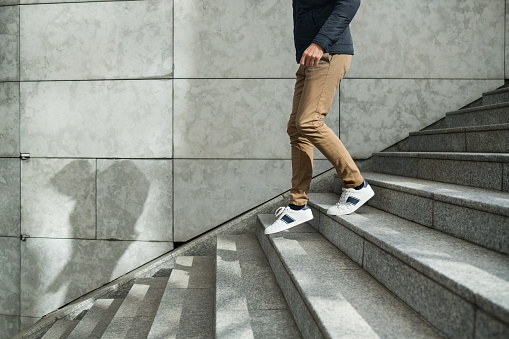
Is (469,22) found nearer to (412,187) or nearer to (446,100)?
(446,100)

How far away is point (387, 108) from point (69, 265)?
150 inches

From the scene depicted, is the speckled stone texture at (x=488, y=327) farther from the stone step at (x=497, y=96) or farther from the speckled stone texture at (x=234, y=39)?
the speckled stone texture at (x=234, y=39)

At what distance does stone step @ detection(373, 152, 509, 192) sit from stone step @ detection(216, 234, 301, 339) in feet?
4.52

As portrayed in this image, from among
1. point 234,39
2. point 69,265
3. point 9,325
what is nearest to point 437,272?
point 234,39

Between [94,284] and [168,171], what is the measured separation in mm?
1477

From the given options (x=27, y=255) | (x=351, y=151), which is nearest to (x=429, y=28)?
(x=351, y=151)

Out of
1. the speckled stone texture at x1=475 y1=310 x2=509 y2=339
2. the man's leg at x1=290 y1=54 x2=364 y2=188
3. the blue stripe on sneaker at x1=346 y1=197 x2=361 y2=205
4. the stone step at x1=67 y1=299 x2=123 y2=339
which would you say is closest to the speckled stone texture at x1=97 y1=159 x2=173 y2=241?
the stone step at x1=67 y1=299 x2=123 y2=339

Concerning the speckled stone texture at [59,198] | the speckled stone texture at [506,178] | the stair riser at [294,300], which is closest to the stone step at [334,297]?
the stair riser at [294,300]

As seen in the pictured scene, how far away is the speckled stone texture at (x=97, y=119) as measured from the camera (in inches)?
149

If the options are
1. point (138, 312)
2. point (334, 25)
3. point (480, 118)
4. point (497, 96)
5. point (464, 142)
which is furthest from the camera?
point (497, 96)

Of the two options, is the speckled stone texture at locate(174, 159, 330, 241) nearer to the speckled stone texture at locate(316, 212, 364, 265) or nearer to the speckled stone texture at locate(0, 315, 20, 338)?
the speckled stone texture at locate(316, 212, 364, 265)

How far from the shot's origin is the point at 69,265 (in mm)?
3881

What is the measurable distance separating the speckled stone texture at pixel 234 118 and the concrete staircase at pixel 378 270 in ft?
2.51

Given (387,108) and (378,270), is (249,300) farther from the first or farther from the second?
(387,108)
